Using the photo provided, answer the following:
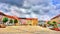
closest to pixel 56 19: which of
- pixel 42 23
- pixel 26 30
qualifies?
pixel 42 23

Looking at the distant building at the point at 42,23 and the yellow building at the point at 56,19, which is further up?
the yellow building at the point at 56,19

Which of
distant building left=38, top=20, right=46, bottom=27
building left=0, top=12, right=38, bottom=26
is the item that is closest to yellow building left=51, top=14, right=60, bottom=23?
distant building left=38, top=20, right=46, bottom=27

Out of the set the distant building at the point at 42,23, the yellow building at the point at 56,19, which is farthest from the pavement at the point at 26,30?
the yellow building at the point at 56,19

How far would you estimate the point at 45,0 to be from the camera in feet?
11.8

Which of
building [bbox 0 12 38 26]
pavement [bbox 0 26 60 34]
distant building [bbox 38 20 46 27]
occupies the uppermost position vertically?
building [bbox 0 12 38 26]

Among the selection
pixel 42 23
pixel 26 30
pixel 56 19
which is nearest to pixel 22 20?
pixel 26 30

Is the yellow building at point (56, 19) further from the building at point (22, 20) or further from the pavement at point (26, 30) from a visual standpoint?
the building at point (22, 20)

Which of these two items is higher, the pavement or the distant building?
the distant building

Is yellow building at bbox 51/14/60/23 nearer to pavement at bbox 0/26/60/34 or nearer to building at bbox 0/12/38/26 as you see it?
pavement at bbox 0/26/60/34

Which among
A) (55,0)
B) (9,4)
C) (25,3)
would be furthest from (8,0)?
(55,0)

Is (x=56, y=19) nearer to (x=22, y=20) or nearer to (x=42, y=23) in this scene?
(x=42, y=23)

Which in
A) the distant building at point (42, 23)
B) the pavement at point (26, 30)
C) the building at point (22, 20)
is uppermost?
the building at point (22, 20)

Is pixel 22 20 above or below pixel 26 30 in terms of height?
above

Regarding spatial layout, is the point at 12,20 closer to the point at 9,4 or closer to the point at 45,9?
the point at 9,4
